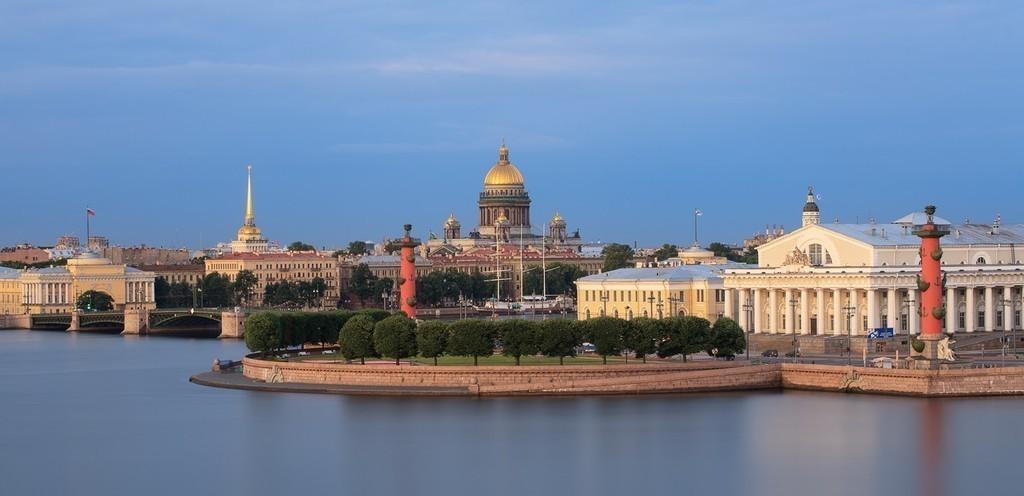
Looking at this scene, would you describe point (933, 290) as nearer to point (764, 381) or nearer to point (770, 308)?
point (764, 381)

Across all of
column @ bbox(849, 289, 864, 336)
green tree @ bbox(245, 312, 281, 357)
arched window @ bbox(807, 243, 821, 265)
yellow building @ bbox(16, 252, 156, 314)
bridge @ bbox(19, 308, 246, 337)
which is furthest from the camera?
yellow building @ bbox(16, 252, 156, 314)

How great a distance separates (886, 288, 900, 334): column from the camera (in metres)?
56.5

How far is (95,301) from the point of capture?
106m

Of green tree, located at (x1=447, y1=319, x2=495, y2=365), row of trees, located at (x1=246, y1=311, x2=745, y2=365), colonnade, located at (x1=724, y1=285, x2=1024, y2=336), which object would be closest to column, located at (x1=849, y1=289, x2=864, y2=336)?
colonnade, located at (x1=724, y1=285, x2=1024, y2=336)

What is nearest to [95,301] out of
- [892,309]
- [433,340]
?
[892,309]

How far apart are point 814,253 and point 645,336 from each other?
10.7m

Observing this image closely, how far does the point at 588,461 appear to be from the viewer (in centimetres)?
3747

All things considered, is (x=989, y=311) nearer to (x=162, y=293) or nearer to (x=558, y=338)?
(x=558, y=338)

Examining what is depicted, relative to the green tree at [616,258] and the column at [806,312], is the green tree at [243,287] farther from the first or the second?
the column at [806,312]

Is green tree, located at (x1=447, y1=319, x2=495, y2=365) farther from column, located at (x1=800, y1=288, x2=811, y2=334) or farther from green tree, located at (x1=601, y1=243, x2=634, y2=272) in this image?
green tree, located at (x1=601, y1=243, x2=634, y2=272)

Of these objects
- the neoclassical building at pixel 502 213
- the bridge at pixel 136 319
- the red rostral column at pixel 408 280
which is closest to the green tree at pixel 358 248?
the neoclassical building at pixel 502 213

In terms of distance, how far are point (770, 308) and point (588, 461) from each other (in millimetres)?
23337

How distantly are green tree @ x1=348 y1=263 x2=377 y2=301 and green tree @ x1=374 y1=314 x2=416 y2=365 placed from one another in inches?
2472

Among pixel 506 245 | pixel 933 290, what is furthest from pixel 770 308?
pixel 506 245
